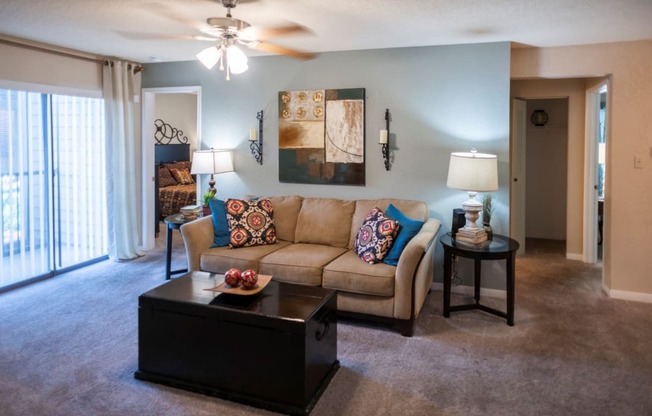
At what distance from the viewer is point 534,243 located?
20.5 feet

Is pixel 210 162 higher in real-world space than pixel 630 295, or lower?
higher

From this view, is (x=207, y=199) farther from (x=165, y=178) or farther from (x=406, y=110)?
(x=165, y=178)

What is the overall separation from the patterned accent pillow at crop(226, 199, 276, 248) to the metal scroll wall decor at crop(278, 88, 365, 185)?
629 millimetres

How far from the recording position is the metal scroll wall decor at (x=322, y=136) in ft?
14.3

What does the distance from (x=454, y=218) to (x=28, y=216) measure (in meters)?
3.82

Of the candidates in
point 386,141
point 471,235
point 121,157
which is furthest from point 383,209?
point 121,157

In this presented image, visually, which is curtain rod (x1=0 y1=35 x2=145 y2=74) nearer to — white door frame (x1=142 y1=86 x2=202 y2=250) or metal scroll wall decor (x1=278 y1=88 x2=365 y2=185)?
white door frame (x1=142 y1=86 x2=202 y2=250)

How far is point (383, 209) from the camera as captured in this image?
405 centimetres

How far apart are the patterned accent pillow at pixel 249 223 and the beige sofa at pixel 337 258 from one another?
78 millimetres

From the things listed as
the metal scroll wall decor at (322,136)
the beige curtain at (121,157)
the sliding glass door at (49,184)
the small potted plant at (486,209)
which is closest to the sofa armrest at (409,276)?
the small potted plant at (486,209)

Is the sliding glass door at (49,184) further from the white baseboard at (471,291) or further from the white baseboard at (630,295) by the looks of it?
the white baseboard at (630,295)

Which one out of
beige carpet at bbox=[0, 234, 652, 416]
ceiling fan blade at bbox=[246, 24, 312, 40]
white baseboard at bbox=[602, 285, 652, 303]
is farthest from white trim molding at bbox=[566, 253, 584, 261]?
ceiling fan blade at bbox=[246, 24, 312, 40]

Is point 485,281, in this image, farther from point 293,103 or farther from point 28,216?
point 28,216

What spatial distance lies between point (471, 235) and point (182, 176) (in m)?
5.52
